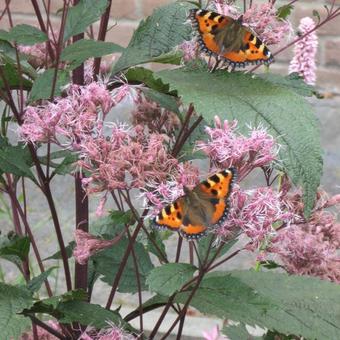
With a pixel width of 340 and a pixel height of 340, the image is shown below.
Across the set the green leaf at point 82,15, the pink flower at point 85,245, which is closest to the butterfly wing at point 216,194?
the pink flower at point 85,245

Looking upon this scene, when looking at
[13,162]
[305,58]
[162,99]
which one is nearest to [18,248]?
[13,162]

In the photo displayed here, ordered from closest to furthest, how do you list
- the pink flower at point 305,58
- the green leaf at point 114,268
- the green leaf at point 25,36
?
1. the green leaf at point 25,36
2. the green leaf at point 114,268
3. the pink flower at point 305,58

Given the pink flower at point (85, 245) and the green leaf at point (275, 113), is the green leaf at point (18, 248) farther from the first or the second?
the green leaf at point (275, 113)

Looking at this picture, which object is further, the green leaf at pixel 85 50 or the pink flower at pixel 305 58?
the pink flower at pixel 305 58

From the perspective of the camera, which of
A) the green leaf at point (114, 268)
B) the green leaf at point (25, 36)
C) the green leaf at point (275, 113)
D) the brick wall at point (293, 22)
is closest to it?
the green leaf at point (275, 113)

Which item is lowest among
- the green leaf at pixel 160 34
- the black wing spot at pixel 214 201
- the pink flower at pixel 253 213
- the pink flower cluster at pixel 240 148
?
the pink flower at pixel 253 213

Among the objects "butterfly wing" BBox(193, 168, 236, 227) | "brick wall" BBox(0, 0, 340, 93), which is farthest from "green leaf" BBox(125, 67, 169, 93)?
"brick wall" BBox(0, 0, 340, 93)

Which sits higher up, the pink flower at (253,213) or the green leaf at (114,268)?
the pink flower at (253,213)

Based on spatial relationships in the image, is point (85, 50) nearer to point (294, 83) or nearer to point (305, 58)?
point (294, 83)
